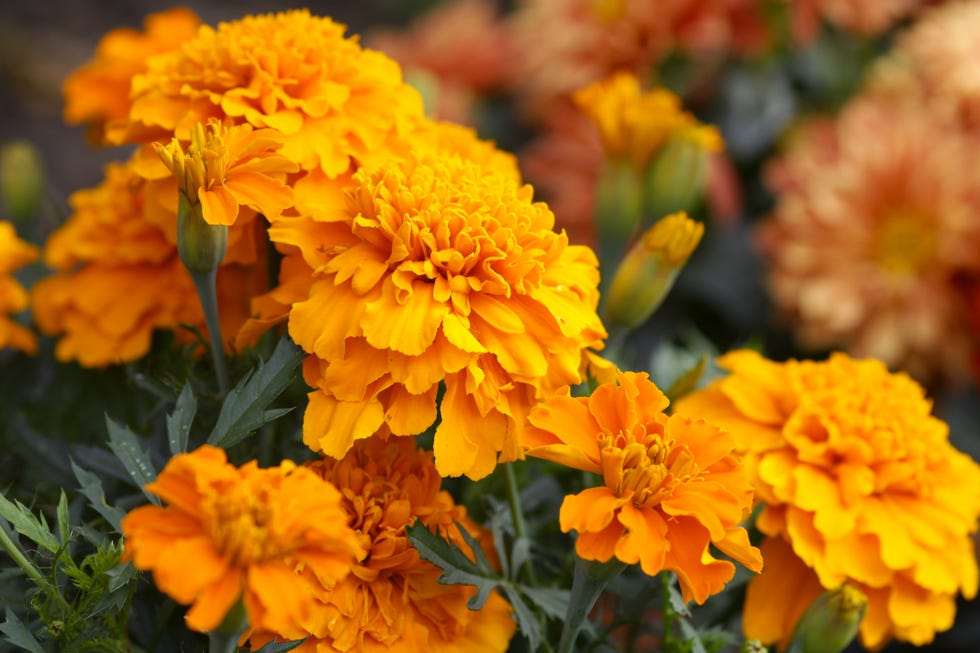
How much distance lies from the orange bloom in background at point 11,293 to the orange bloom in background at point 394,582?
28cm

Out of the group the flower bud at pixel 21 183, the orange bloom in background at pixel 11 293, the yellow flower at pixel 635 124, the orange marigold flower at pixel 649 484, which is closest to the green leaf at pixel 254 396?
the orange marigold flower at pixel 649 484

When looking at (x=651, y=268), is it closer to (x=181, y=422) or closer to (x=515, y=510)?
(x=515, y=510)

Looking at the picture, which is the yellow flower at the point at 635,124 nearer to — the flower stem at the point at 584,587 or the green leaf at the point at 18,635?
the flower stem at the point at 584,587

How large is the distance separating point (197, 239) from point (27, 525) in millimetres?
144

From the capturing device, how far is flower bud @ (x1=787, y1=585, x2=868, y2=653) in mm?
500

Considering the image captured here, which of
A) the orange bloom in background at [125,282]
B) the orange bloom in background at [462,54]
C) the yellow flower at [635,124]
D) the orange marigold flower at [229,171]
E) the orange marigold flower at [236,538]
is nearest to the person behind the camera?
the orange marigold flower at [236,538]

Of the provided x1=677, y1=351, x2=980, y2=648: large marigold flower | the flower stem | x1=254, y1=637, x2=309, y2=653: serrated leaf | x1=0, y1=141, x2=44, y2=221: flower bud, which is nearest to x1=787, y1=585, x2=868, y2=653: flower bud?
x1=677, y1=351, x2=980, y2=648: large marigold flower

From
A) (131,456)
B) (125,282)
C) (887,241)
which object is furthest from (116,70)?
(887,241)

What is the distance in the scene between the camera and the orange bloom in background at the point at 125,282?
582 millimetres

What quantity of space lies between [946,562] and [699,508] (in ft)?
0.72

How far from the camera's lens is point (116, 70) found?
664 millimetres

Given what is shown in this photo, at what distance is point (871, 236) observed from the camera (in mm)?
1050

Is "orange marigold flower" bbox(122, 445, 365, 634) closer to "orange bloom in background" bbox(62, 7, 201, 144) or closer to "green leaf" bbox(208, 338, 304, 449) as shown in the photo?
"green leaf" bbox(208, 338, 304, 449)

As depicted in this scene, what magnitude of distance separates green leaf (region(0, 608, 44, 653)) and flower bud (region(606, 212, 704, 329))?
340 mm
